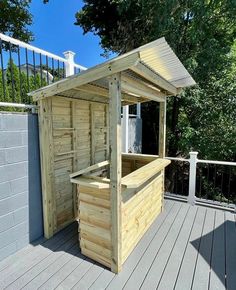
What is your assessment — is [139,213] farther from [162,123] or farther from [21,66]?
[21,66]

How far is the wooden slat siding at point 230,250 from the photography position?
6.95 feet

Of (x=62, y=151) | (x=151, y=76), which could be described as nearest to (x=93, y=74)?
(x=151, y=76)

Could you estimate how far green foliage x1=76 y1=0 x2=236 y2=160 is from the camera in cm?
510

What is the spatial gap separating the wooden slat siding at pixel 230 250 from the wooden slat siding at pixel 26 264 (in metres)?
1.95

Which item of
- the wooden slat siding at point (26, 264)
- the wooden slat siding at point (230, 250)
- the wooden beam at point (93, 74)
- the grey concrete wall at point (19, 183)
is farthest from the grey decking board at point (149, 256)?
the wooden beam at point (93, 74)

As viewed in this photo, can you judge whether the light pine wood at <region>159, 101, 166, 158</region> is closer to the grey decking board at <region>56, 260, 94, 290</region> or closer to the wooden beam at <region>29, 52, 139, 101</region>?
the wooden beam at <region>29, 52, 139, 101</region>

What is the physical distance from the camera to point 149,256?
2.48m

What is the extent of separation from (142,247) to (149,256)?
0.62ft

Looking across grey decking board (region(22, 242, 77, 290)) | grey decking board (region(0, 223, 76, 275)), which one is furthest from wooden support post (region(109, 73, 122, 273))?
grey decking board (region(0, 223, 76, 275))

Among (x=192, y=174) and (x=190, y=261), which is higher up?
(x=192, y=174)

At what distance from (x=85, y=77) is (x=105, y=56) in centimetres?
684

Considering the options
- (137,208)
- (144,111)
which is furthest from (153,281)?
(144,111)

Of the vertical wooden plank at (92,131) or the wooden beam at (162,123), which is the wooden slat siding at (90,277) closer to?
the vertical wooden plank at (92,131)

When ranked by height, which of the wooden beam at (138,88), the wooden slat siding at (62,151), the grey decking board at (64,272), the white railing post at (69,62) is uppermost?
the white railing post at (69,62)
